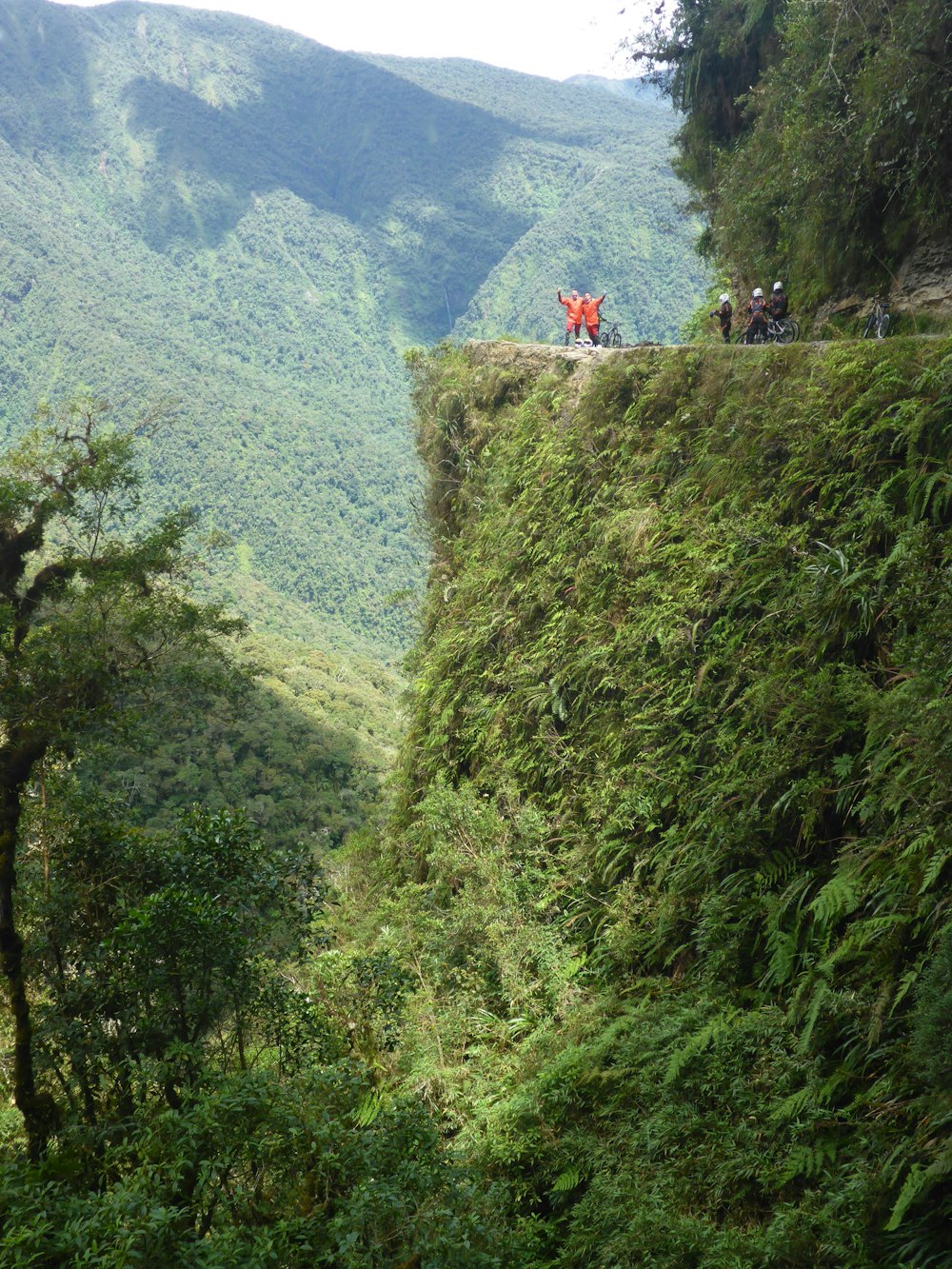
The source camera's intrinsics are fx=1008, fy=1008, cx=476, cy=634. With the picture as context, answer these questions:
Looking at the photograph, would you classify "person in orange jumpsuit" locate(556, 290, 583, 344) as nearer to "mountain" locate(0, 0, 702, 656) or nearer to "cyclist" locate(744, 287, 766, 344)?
"cyclist" locate(744, 287, 766, 344)

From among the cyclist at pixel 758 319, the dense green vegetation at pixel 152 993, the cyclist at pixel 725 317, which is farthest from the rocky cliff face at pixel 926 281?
the dense green vegetation at pixel 152 993

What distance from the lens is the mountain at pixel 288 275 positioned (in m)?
98.4

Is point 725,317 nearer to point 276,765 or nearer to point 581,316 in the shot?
point 581,316

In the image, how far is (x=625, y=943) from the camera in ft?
23.6

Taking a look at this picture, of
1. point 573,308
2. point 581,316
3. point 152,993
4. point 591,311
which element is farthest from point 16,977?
point 591,311

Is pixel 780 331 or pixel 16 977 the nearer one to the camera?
pixel 16 977

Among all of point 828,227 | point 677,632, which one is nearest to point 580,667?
point 677,632

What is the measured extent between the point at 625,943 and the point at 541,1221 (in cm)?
206

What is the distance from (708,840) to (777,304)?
8.60 m

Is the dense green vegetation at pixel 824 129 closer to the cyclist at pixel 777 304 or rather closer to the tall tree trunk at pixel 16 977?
the cyclist at pixel 777 304

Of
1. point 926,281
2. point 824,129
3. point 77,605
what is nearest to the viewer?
point 77,605

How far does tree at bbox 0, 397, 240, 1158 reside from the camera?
379 inches

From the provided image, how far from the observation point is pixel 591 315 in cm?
1767

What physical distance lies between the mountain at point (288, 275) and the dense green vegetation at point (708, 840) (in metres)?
54.7
